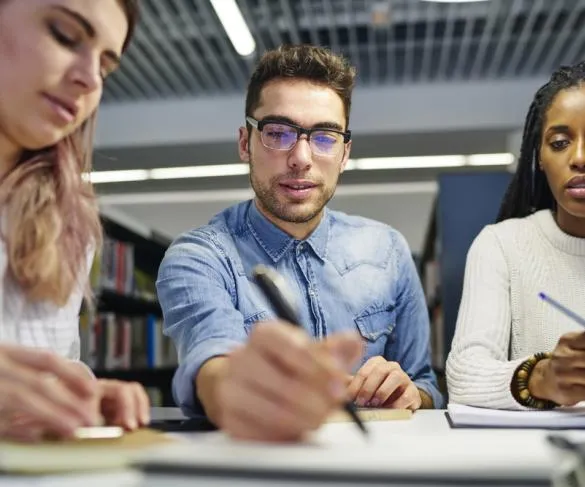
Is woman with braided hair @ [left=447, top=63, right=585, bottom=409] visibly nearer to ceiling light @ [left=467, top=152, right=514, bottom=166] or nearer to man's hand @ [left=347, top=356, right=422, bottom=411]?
man's hand @ [left=347, top=356, right=422, bottom=411]

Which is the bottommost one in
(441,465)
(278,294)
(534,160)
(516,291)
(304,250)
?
(441,465)

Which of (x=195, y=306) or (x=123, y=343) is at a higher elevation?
(x=123, y=343)

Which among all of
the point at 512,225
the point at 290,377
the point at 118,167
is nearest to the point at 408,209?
→ the point at 118,167

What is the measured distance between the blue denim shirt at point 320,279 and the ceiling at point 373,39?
2480 millimetres

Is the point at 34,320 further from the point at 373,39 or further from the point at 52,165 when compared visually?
the point at 373,39

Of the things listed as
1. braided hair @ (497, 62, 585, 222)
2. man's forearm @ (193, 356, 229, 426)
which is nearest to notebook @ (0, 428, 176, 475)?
man's forearm @ (193, 356, 229, 426)

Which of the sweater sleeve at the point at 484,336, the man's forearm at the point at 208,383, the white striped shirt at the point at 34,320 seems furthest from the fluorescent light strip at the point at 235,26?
the man's forearm at the point at 208,383

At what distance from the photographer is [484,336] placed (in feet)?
4.13

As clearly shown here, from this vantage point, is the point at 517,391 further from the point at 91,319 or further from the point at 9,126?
the point at 91,319

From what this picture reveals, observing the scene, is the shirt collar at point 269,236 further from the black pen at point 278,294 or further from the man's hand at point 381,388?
the black pen at point 278,294

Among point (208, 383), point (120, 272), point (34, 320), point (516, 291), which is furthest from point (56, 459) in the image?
point (120, 272)

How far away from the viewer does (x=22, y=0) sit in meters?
0.80

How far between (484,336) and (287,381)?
81cm

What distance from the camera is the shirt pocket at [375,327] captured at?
1410 millimetres
